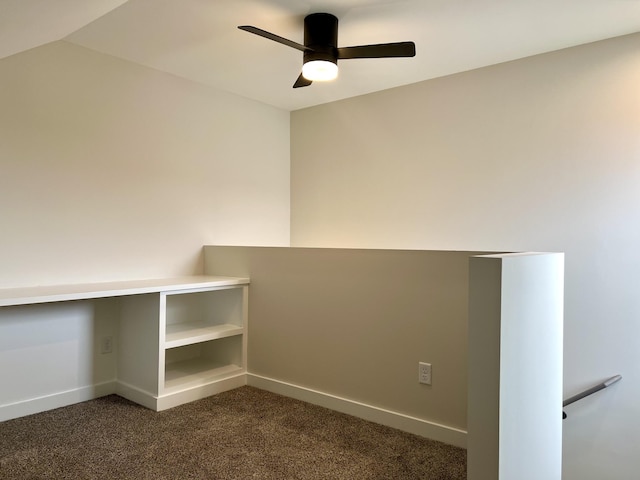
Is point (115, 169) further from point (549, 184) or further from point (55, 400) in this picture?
point (549, 184)

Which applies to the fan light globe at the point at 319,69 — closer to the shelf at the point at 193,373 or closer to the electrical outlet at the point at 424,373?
the electrical outlet at the point at 424,373

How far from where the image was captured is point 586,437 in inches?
112

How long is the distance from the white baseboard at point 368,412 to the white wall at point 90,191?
1.12 m

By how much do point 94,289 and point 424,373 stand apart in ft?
6.40

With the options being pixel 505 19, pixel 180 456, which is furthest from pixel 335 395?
pixel 505 19

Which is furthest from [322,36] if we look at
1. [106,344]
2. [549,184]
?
[106,344]

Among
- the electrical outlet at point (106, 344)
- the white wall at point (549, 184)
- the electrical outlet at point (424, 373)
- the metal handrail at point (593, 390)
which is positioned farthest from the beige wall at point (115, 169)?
the metal handrail at point (593, 390)

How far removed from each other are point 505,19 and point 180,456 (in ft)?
9.74

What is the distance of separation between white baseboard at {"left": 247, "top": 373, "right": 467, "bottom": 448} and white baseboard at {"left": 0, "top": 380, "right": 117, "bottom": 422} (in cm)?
99

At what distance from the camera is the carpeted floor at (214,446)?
206cm

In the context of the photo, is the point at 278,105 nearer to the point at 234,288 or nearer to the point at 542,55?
the point at 234,288

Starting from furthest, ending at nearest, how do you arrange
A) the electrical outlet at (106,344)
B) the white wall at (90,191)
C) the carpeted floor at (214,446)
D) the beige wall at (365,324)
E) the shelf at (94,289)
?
the electrical outlet at (106,344)
the white wall at (90,191)
the beige wall at (365,324)
the shelf at (94,289)
the carpeted floor at (214,446)

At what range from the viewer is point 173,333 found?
3080mm

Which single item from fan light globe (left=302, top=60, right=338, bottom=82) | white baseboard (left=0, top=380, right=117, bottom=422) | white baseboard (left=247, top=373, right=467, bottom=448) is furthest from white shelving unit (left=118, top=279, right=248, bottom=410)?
fan light globe (left=302, top=60, right=338, bottom=82)
